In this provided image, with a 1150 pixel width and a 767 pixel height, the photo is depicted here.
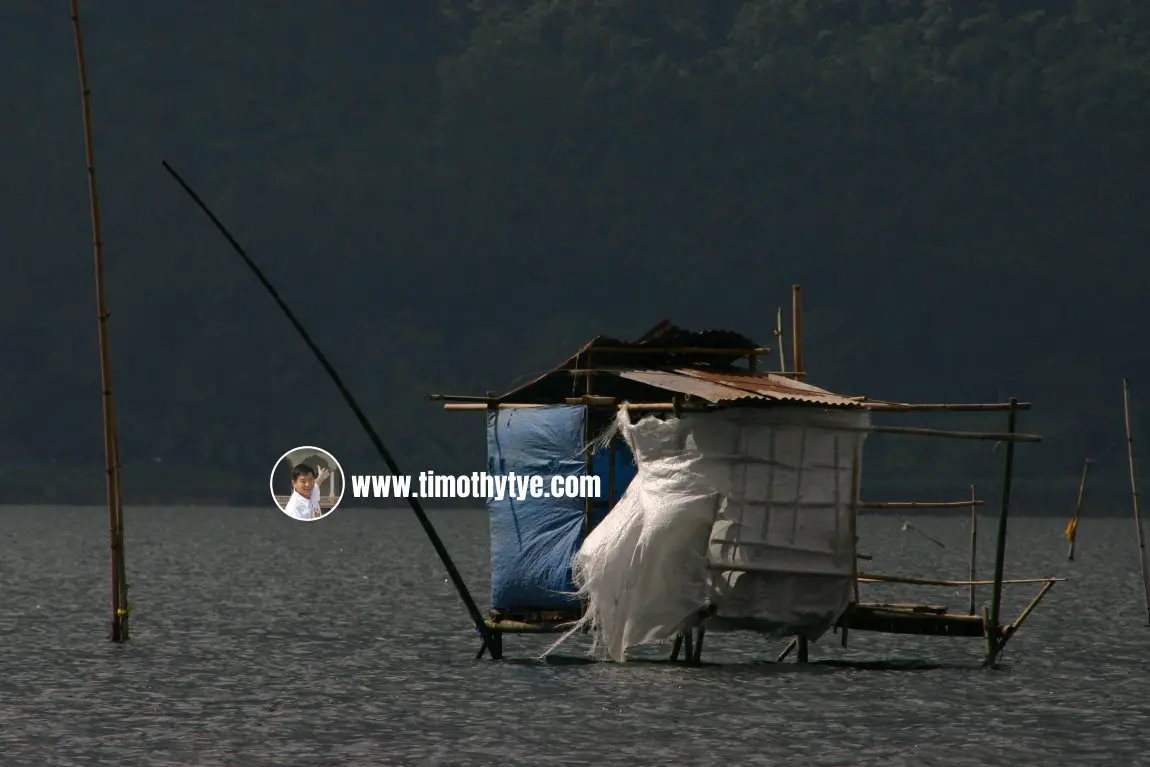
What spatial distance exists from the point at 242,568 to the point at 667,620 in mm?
60012

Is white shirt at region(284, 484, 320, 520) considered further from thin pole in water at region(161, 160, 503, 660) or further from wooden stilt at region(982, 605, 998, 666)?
wooden stilt at region(982, 605, 998, 666)

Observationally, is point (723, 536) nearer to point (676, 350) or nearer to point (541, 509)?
point (541, 509)

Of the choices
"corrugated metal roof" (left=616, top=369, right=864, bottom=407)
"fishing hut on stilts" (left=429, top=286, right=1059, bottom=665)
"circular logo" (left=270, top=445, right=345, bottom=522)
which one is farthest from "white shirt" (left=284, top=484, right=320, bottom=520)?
"corrugated metal roof" (left=616, top=369, right=864, bottom=407)

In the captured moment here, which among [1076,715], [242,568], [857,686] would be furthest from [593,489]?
[242,568]

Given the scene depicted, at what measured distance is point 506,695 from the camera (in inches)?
1406

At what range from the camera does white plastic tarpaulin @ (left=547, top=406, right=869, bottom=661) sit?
33875 millimetres

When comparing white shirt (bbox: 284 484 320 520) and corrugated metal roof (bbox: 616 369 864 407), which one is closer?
corrugated metal roof (bbox: 616 369 864 407)

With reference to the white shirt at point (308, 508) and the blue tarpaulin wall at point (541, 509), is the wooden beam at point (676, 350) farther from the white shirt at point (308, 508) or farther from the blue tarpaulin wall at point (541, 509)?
the white shirt at point (308, 508)

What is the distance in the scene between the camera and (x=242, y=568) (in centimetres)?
9181

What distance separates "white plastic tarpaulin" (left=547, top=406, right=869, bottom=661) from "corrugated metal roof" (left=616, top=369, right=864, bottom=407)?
0.37m

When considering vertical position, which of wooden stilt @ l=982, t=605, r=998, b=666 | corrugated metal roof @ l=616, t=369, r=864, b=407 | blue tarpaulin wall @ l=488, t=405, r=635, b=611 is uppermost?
corrugated metal roof @ l=616, t=369, r=864, b=407

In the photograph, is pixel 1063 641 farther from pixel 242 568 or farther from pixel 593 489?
pixel 242 568

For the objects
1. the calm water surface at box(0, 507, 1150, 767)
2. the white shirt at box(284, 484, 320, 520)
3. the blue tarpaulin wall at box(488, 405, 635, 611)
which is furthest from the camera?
the white shirt at box(284, 484, 320, 520)

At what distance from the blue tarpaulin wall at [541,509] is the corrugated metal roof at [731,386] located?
1.42m
